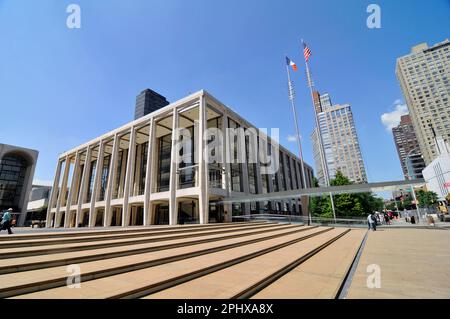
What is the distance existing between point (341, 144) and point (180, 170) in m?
104

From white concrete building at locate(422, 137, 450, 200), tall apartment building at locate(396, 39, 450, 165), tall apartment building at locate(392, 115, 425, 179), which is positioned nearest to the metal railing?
white concrete building at locate(422, 137, 450, 200)

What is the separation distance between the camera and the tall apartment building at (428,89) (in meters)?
78.9

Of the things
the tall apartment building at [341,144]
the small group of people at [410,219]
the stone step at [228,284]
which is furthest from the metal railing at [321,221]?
the tall apartment building at [341,144]

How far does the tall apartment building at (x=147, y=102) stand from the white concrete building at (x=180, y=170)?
81861mm

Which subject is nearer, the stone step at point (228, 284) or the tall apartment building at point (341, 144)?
the stone step at point (228, 284)

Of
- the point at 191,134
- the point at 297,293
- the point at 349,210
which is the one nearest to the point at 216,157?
the point at 191,134

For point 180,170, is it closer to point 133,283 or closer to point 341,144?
point 133,283

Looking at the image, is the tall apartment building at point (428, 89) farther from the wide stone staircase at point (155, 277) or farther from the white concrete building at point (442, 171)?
the wide stone staircase at point (155, 277)

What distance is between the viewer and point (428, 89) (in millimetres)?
82062

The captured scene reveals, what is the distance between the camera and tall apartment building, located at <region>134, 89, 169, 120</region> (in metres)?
117

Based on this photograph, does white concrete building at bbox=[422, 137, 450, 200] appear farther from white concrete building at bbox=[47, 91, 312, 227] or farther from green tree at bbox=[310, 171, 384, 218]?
white concrete building at bbox=[47, 91, 312, 227]

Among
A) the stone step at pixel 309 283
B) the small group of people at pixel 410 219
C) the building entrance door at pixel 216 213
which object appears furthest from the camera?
the building entrance door at pixel 216 213

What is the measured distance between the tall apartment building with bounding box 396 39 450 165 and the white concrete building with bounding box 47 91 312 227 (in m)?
84.3

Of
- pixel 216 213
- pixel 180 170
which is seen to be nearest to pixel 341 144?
pixel 216 213
